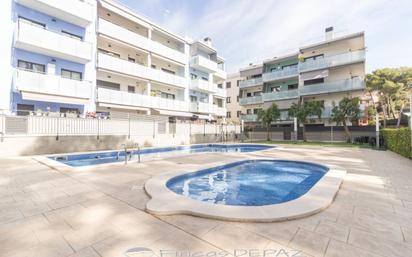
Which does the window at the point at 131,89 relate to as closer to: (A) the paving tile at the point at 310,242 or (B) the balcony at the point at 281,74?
(B) the balcony at the point at 281,74

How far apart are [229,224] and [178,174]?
12.4ft

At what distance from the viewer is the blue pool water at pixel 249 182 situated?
598 cm

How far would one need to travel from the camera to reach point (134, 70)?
20359 millimetres

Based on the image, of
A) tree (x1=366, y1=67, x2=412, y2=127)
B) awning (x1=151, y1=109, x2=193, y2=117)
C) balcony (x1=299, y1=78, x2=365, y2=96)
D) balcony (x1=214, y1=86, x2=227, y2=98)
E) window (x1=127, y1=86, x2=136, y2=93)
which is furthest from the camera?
balcony (x1=214, y1=86, x2=227, y2=98)

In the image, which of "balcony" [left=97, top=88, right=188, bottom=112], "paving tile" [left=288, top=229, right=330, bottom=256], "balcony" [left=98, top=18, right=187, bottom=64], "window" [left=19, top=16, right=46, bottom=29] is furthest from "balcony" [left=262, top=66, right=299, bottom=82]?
"paving tile" [left=288, top=229, right=330, bottom=256]

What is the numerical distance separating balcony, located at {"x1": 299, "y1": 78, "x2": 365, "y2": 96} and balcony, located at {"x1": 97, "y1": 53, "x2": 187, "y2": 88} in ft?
57.1

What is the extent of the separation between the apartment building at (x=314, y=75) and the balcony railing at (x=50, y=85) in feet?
79.9

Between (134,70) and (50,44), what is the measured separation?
708cm

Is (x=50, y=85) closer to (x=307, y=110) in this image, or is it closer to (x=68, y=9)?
(x=68, y=9)

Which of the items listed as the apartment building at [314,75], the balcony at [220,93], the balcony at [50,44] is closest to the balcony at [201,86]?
the balcony at [220,93]

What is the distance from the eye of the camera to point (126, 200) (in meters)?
4.41

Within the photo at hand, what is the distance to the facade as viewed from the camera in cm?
Answer: 1380

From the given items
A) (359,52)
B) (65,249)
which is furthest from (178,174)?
(359,52)

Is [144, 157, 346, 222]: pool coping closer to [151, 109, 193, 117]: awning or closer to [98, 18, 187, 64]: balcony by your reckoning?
[151, 109, 193, 117]: awning
